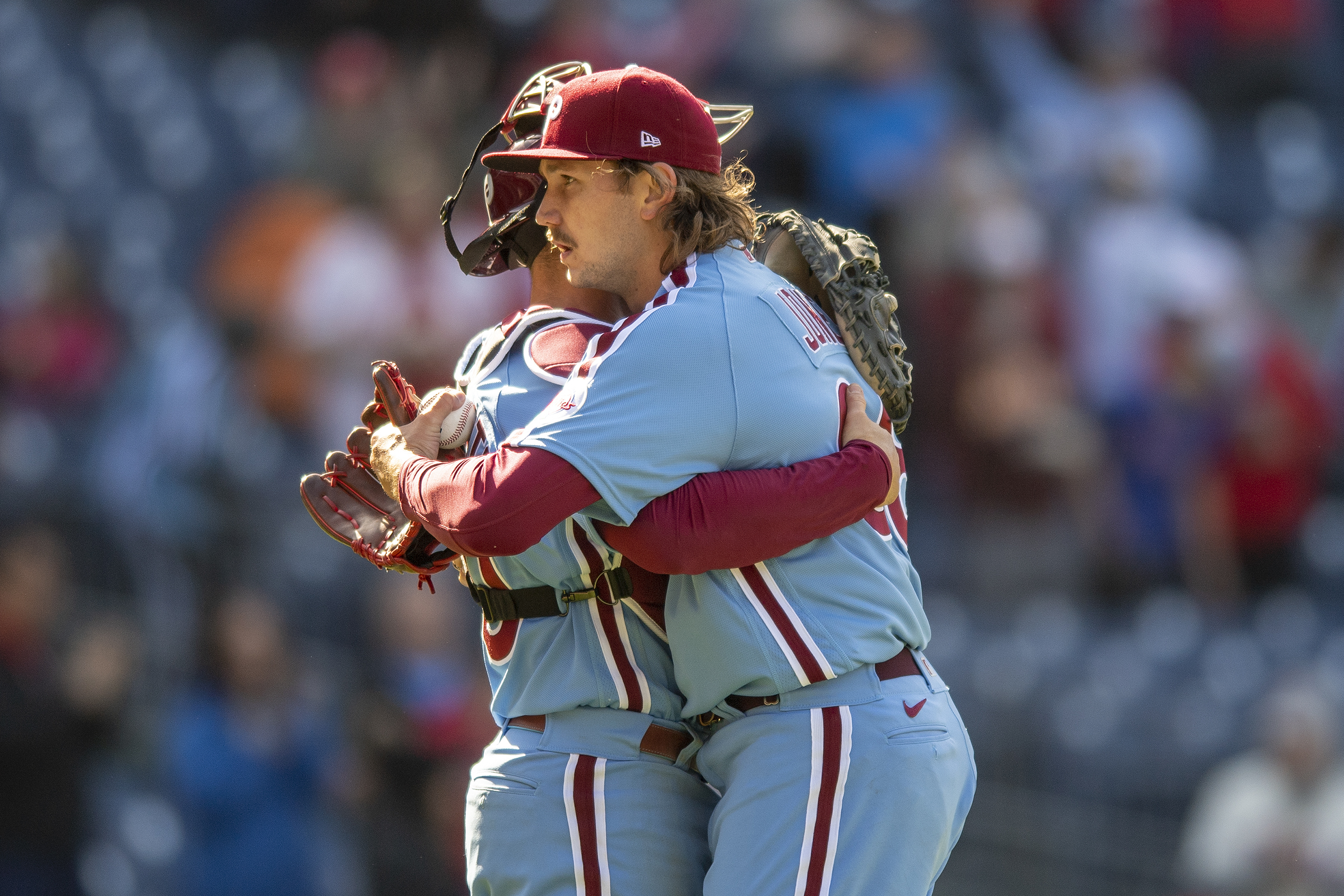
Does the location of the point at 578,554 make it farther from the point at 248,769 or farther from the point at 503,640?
the point at 248,769

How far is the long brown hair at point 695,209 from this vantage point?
3.04 metres

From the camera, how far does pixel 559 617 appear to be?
3.13m

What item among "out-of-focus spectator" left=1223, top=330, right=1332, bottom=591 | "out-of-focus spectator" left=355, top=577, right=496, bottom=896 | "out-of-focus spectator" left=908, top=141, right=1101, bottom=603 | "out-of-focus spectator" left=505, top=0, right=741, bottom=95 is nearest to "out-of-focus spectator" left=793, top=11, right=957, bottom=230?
"out-of-focus spectator" left=908, top=141, right=1101, bottom=603

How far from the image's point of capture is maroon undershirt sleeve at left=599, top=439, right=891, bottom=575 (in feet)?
9.31

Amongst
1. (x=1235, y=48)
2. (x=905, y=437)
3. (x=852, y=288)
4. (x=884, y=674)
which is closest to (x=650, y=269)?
(x=852, y=288)

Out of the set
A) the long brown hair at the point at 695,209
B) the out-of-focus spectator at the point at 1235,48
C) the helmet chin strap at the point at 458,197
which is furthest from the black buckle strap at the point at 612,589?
the out-of-focus spectator at the point at 1235,48

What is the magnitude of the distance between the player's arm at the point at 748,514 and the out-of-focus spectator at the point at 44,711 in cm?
490

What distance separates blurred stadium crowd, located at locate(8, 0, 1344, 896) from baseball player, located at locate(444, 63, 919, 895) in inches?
153

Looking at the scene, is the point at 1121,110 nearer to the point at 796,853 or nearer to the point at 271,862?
the point at 271,862

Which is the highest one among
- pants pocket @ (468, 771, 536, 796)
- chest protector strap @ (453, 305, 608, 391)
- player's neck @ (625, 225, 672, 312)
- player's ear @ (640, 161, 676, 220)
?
player's ear @ (640, 161, 676, 220)

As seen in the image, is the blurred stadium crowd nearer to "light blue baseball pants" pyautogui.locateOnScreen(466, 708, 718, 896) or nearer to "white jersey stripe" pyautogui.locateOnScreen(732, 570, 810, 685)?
"light blue baseball pants" pyautogui.locateOnScreen(466, 708, 718, 896)

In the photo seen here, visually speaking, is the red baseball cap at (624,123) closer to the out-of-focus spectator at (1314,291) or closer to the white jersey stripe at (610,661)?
the white jersey stripe at (610,661)

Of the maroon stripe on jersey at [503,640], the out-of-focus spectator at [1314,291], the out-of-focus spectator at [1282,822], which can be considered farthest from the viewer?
the out-of-focus spectator at [1314,291]

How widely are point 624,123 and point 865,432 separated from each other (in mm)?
693
